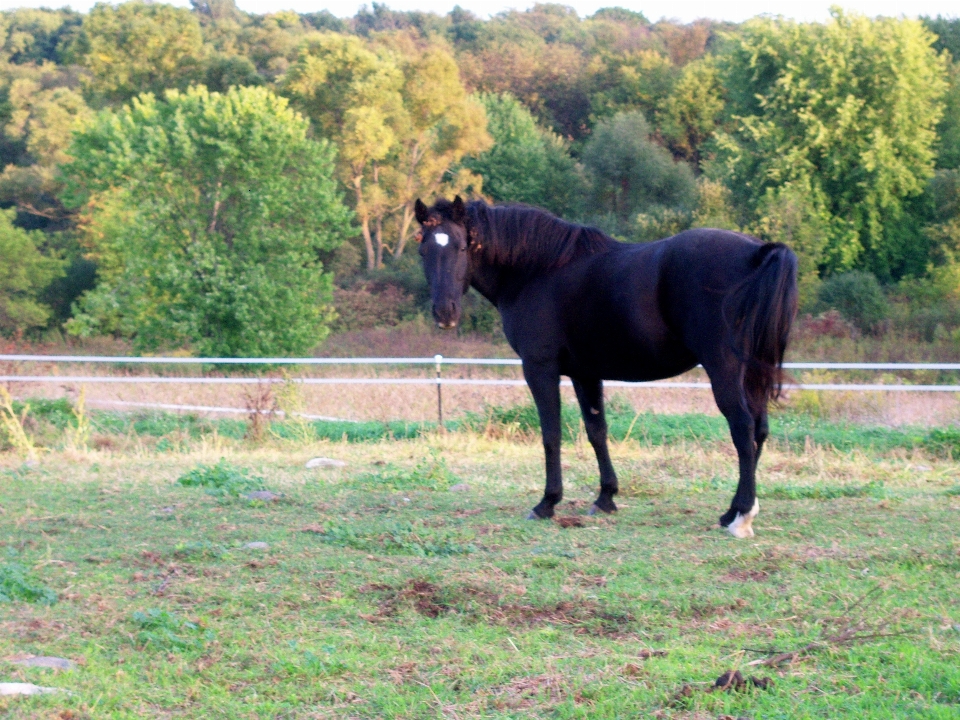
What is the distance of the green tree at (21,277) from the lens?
3734 centimetres

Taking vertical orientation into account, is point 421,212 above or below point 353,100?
below

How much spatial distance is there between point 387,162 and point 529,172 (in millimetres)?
6472

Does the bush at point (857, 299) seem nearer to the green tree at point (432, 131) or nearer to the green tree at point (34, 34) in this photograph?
the green tree at point (432, 131)

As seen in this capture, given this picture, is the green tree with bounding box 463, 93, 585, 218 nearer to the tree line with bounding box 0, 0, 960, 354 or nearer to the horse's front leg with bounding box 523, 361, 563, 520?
the tree line with bounding box 0, 0, 960, 354

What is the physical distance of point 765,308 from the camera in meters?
5.75

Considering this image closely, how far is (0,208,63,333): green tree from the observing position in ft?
123

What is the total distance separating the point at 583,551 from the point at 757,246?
217 cm

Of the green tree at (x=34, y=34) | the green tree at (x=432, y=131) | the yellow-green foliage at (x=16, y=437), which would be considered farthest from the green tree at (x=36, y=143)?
the yellow-green foliage at (x=16, y=437)

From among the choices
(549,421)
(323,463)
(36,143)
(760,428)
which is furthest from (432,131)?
(760,428)

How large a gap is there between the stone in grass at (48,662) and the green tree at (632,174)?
37720 millimetres

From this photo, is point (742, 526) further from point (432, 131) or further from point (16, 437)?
point (432, 131)

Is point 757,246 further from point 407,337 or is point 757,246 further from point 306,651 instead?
point 407,337

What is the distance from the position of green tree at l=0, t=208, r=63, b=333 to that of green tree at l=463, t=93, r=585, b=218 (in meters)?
18.7

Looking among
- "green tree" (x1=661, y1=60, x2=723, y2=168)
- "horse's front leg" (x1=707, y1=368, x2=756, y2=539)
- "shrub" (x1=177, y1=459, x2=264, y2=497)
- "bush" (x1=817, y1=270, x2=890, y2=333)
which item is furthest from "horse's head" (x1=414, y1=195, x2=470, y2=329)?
"green tree" (x1=661, y1=60, x2=723, y2=168)
